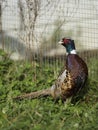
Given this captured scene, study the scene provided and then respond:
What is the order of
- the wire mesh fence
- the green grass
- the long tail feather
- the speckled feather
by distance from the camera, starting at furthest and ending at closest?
the wire mesh fence < the long tail feather < the speckled feather < the green grass

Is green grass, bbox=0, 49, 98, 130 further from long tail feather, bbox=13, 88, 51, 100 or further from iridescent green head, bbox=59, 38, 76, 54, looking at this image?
iridescent green head, bbox=59, 38, 76, 54

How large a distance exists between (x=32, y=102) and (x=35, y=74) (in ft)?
4.19

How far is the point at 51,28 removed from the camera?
8.00 metres

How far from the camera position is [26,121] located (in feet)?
16.2

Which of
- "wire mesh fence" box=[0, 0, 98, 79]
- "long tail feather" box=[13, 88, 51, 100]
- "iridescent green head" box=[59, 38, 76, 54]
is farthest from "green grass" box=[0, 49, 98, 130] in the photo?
"iridescent green head" box=[59, 38, 76, 54]

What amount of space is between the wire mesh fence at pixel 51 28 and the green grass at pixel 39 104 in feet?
0.71

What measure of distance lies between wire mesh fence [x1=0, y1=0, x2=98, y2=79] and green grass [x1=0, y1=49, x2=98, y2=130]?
217 mm

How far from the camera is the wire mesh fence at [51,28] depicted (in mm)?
7785

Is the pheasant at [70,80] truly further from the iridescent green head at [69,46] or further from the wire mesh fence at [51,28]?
the wire mesh fence at [51,28]

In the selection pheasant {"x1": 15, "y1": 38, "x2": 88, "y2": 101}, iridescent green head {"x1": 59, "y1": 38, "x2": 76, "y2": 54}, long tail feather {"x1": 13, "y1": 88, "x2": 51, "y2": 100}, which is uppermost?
iridescent green head {"x1": 59, "y1": 38, "x2": 76, "y2": 54}

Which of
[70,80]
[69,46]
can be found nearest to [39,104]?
[70,80]

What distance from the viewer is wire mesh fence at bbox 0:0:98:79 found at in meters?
7.79

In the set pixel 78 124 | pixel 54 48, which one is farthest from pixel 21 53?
pixel 78 124

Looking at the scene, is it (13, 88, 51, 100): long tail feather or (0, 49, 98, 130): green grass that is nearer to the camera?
(0, 49, 98, 130): green grass
